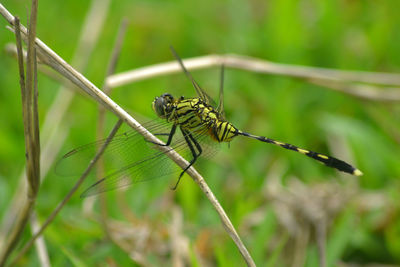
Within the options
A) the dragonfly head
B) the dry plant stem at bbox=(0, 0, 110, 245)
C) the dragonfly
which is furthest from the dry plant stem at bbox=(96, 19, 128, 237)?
the dry plant stem at bbox=(0, 0, 110, 245)

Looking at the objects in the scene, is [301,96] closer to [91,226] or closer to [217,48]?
[217,48]

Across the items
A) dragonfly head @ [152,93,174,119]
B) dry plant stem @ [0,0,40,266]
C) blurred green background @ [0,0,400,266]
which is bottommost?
blurred green background @ [0,0,400,266]

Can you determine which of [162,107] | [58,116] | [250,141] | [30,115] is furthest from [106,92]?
[250,141]

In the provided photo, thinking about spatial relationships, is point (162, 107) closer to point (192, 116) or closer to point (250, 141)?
point (192, 116)

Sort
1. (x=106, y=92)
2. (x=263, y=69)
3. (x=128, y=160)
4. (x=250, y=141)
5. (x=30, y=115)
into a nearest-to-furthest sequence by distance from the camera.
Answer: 1. (x=30, y=115)
2. (x=128, y=160)
3. (x=106, y=92)
4. (x=263, y=69)
5. (x=250, y=141)

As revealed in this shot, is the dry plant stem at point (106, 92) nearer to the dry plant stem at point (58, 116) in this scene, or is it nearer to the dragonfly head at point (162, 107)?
the dragonfly head at point (162, 107)

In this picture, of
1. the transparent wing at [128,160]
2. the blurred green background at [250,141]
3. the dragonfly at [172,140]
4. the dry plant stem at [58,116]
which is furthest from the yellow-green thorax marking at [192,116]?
the dry plant stem at [58,116]

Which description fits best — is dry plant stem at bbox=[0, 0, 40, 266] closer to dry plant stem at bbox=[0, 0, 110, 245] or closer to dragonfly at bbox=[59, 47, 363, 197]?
dragonfly at bbox=[59, 47, 363, 197]
